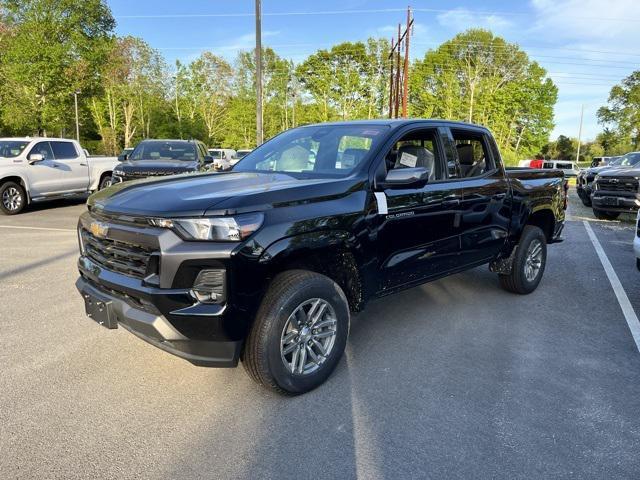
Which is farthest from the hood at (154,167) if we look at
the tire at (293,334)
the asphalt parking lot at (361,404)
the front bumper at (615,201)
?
the front bumper at (615,201)

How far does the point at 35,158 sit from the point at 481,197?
1106cm

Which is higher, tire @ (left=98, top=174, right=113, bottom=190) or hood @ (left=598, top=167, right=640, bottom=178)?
hood @ (left=598, top=167, right=640, bottom=178)

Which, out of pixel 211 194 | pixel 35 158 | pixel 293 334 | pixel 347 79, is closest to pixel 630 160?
pixel 293 334

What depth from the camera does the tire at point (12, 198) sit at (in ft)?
36.3

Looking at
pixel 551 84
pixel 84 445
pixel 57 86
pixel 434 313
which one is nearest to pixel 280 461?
pixel 84 445

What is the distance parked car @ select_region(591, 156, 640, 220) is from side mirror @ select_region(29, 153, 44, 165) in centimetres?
1368

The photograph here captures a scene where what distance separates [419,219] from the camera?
12.7 ft

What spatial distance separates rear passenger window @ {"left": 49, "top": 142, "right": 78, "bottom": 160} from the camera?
1228cm

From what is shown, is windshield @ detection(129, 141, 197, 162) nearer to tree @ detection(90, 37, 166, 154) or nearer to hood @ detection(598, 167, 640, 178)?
hood @ detection(598, 167, 640, 178)

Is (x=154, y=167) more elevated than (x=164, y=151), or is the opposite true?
(x=164, y=151)

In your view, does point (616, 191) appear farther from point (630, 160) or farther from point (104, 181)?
point (104, 181)

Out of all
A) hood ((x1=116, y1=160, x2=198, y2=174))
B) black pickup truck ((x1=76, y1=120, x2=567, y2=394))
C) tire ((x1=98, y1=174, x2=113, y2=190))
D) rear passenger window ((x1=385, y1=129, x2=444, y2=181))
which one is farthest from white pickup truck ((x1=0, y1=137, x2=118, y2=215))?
rear passenger window ((x1=385, y1=129, x2=444, y2=181))

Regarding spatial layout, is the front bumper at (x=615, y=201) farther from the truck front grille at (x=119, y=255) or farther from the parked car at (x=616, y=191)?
the truck front grille at (x=119, y=255)

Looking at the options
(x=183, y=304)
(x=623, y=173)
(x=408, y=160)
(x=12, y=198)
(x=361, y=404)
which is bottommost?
(x=361, y=404)
